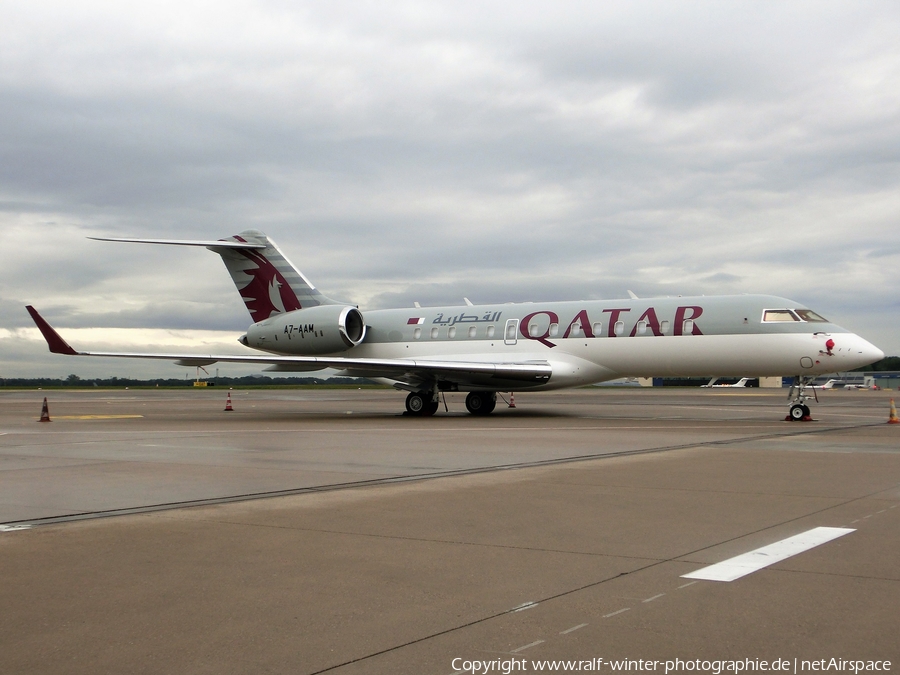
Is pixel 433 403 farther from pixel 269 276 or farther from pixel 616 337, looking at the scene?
pixel 269 276

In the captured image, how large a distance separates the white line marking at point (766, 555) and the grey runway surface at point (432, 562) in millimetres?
103

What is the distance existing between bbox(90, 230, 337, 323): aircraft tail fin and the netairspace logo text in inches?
1059

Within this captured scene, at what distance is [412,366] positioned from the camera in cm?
2436

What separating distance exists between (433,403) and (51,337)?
11.6 m

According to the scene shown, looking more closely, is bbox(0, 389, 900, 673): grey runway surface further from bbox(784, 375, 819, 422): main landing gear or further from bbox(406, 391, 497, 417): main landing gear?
bbox(406, 391, 497, 417): main landing gear

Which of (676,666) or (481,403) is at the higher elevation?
(481,403)

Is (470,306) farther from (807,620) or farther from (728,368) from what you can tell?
(807,620)

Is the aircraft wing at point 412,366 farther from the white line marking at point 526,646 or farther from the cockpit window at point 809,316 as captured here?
the white line marking at point 526,646

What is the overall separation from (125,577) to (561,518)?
146 inches

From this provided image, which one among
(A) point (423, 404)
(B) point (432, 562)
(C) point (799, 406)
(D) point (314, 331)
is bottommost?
(B) point (432, 562)

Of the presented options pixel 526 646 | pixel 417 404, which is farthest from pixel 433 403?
pixel 526 646

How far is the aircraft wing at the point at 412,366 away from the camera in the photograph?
23922 mm

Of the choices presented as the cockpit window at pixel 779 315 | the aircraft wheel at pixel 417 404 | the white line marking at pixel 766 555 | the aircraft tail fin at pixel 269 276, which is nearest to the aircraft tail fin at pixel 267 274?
the aircraft tail fin at pixel 269 276

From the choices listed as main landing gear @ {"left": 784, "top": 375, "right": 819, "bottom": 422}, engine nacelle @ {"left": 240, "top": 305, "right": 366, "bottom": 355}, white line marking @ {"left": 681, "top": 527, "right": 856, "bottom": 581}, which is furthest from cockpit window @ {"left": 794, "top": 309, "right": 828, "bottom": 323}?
white line marking @ {"left": 681, "top": 527, "right": 856, "bottom": 581}
